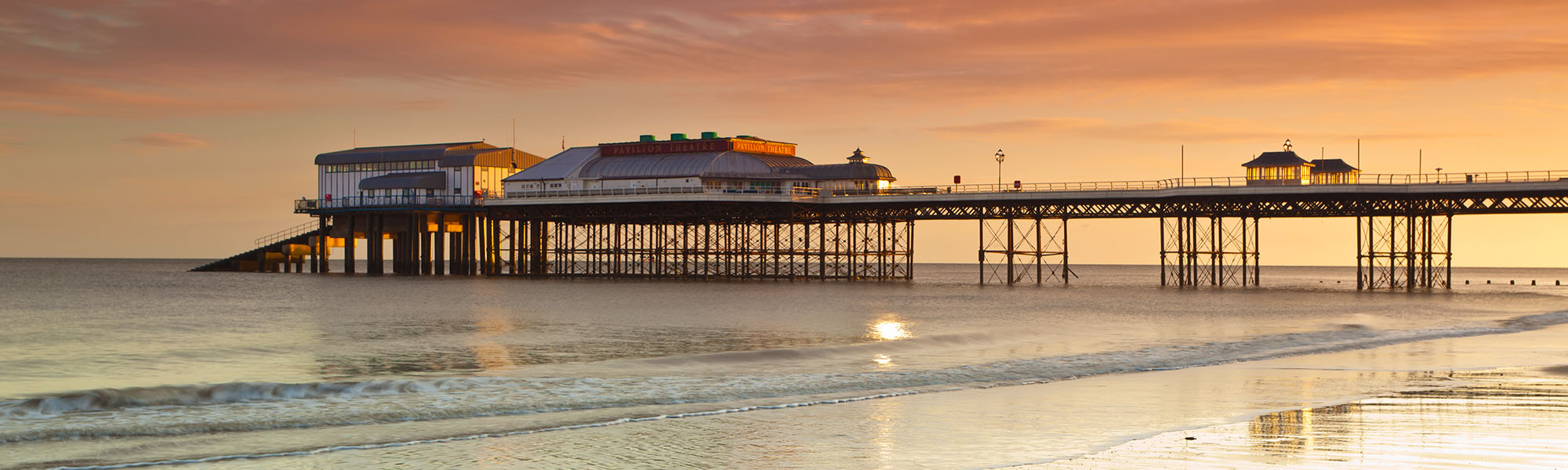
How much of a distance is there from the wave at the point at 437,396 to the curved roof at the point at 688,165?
58189 millimetres

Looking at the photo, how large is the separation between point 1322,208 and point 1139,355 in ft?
153

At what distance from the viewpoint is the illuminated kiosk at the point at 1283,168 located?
239 ft

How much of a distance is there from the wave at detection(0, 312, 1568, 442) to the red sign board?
6116 cm

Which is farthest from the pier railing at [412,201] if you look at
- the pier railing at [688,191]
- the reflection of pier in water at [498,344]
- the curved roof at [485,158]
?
the reflection of pier in water at [498,344]

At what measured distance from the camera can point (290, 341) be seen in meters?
32.8

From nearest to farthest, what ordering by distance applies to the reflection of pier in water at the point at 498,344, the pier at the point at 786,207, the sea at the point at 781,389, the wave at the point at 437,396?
the sea at the point at 781,389 → the wave at the point at 437,396 → the reflection of pier in water at the point at 498,344 → the pier at the point at 786,207

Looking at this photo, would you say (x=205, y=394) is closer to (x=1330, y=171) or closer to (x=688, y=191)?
(x=688, y=191)

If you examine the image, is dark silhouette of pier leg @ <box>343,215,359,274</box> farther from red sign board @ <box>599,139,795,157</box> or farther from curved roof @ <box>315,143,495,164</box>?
red sign board @ <box>599,139,795,157</box>

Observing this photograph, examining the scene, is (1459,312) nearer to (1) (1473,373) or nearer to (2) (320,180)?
(1) (1473,373)

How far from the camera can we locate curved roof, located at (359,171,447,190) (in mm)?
95562

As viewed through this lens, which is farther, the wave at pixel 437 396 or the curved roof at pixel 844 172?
the curved roof at pixel 844 172

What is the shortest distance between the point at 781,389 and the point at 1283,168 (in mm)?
59490

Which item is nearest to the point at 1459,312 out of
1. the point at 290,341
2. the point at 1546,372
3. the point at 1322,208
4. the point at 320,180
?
the point at 1322,208

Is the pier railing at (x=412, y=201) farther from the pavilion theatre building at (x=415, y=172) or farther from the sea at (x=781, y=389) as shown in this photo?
the sea at (x=781, y=389)
